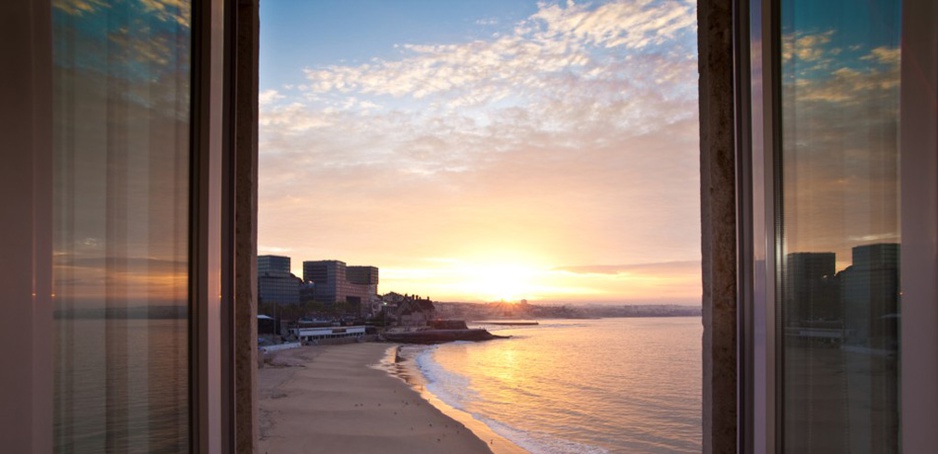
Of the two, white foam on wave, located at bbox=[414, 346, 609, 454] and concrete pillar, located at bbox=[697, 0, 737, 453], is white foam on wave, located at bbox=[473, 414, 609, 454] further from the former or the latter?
concrete pillar, located at bbox=[697, 0, 737, 453]

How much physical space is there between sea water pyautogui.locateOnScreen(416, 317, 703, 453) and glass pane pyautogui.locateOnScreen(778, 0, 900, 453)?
448 cm

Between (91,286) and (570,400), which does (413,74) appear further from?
(91,286)

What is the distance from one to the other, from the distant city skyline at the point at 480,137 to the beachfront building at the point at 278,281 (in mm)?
486

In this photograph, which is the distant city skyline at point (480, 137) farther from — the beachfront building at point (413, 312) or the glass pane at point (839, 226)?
the beachfront building at point (413, 312)

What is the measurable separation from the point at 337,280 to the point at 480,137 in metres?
8.20

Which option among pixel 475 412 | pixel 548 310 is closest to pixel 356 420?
pixel 475 412

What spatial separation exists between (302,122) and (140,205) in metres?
6.92

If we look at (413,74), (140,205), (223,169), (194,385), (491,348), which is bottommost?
(491,348)

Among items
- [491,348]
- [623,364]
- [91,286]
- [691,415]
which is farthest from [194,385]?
[491,348]

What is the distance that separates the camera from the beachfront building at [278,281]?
9039 millimetres

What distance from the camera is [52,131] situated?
3.24 feet

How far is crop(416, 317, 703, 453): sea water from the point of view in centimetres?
682

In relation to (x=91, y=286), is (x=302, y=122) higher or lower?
higher

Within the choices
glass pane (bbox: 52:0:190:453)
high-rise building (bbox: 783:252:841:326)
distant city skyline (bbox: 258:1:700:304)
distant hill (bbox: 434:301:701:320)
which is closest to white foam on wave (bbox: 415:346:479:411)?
distant city skyline (bbox: 258:1:700:304)
